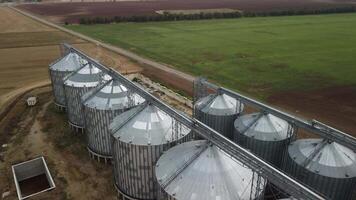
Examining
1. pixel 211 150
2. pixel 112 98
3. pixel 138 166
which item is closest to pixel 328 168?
pixel 211 150

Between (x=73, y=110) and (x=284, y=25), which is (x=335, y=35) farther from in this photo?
(x=73, y=110)

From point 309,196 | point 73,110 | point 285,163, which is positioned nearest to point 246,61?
point 73,110

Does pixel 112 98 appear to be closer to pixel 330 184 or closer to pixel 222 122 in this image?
pixel 222 122

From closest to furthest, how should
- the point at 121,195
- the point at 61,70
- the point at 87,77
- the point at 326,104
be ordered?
the point at 121,195
the point at 87,77
the point at 61,70
the point at 326,104

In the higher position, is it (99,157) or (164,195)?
(164,195)

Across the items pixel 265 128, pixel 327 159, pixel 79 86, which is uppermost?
pixel 79 86

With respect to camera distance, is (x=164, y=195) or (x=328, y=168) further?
(x=328, y=168)
